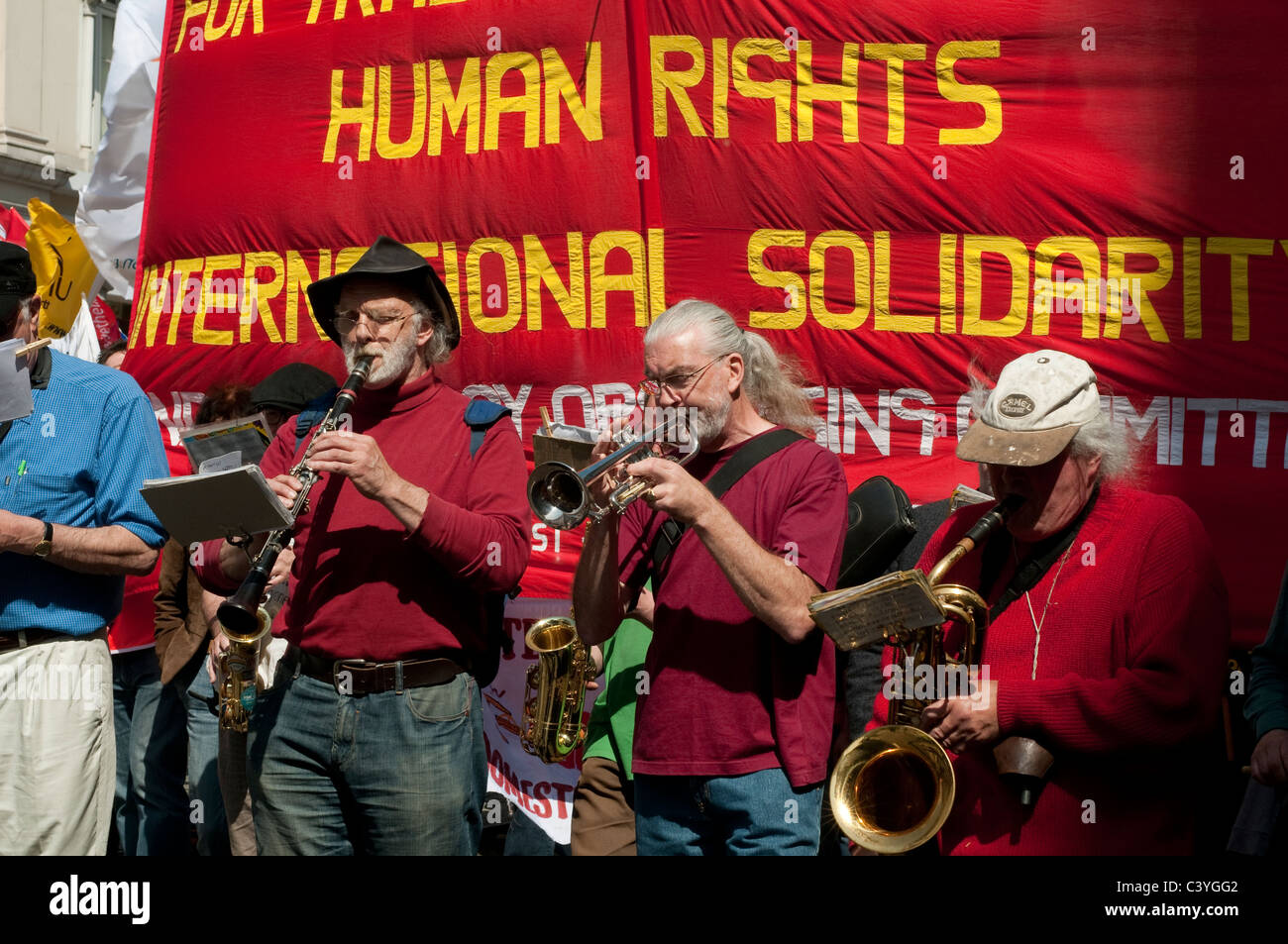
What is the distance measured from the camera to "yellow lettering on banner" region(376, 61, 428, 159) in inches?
260

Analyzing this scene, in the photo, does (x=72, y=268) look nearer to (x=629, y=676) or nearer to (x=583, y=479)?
(x=629, y=676)

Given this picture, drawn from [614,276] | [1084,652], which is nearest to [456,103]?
[614,276]

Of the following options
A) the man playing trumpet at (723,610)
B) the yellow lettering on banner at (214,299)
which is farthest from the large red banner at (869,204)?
the man playing trumpet at (723,610)

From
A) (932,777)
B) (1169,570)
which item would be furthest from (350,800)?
(1169,570)

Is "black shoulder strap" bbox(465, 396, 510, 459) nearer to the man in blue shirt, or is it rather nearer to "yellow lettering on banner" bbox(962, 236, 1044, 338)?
the man in blue shirt

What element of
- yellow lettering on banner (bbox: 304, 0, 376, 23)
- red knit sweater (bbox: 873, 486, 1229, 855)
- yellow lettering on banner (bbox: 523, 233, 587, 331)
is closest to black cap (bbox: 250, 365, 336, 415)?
yellow lettering on banner (bbox: 523, 233, 587, 331)

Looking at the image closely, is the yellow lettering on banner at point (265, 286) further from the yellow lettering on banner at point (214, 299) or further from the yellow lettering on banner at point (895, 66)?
the yellow lettering on banner at point (895, 66)

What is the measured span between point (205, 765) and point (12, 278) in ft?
7.70

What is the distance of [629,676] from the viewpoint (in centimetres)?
496

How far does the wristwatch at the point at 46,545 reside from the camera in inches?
155

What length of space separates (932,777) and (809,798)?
319 millimetres

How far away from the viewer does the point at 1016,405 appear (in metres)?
3.41

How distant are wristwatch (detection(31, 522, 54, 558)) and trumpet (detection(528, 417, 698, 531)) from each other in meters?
1.33

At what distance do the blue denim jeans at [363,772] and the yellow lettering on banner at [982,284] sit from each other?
3061 millimetres
